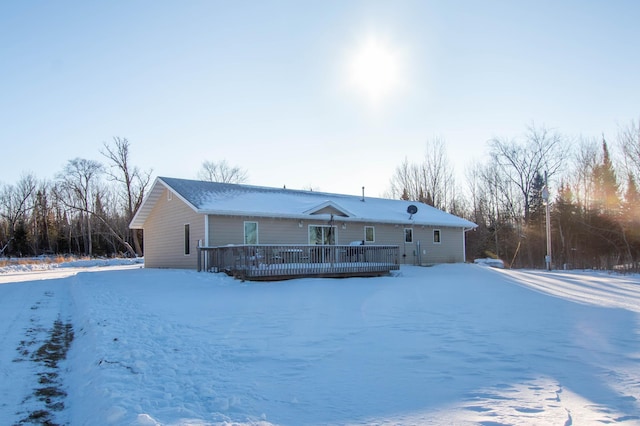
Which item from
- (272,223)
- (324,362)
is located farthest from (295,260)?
(324,362)

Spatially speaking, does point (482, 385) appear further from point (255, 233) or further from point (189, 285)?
point (255, 233)

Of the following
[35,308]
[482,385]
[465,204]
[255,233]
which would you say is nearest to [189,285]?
[35,308]

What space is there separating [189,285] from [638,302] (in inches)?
447

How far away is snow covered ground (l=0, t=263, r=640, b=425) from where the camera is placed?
362cm

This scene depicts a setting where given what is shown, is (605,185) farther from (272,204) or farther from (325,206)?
(272,204)

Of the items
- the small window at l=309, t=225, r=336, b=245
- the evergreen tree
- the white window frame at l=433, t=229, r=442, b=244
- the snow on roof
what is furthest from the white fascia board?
the evergreen tree

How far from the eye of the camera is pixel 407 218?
2509 centimetres

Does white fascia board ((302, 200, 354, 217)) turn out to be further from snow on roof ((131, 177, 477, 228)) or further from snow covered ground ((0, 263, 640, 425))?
snow covered ground ((0, 263, 640, 425))

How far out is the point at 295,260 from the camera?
15.9m

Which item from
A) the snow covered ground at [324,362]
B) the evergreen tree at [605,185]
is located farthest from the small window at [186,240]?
the evergreen tree at [605,185]

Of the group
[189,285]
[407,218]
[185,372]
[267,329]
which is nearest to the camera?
[185,372]

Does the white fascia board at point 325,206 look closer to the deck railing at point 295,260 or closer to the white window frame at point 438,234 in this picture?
the deck railing at point 295,260

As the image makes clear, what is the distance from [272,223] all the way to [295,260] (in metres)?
4.37

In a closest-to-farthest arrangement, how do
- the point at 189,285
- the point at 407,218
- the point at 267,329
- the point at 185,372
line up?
the point at 185,372 < the point at 267,329 < the point at 189,285 < the point at 407,218
